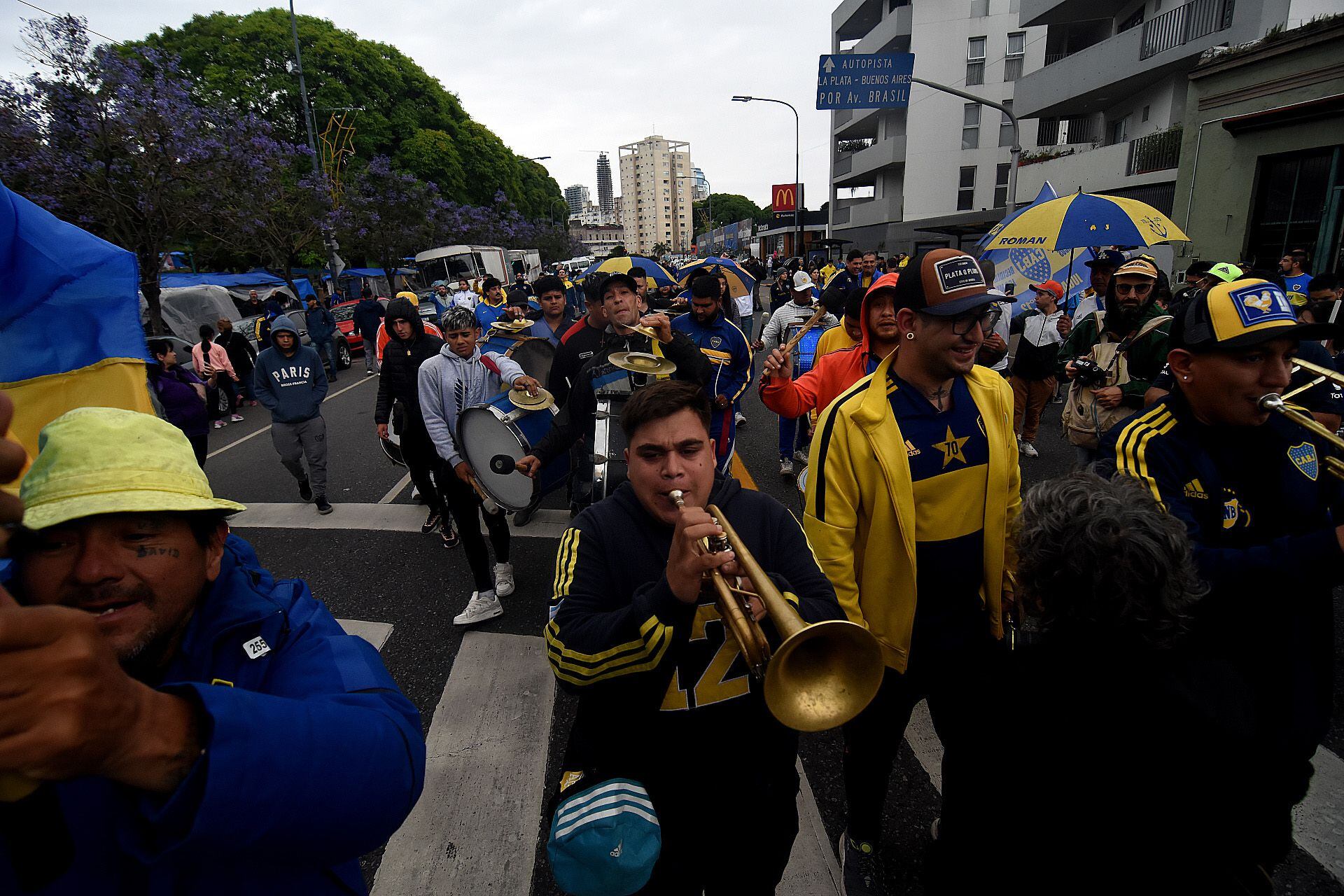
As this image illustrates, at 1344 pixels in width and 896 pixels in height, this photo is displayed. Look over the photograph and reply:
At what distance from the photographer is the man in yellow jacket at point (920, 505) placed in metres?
2.22

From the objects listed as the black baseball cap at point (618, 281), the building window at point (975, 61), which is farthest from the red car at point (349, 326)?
the building window at point (975, 61)

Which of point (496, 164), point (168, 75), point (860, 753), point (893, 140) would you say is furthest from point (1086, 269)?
point (496, 164)

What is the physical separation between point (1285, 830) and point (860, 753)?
1155 mm

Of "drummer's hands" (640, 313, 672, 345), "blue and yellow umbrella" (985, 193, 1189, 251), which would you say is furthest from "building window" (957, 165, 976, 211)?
"drummer's hands" (640, 313, 672, 345)

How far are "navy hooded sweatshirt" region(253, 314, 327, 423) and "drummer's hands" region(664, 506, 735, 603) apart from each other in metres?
5.91

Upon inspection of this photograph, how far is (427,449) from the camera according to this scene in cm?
533

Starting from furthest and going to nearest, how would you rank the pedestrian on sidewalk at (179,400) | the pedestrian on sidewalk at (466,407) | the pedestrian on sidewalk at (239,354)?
the pedestrian on sidewalk at (239,354)
the pedestrian on sidewalk at (179,400)
the pedestrian on sidewalk at (466,407)

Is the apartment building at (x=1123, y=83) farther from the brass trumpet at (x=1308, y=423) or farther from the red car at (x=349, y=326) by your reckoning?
the red car at (x=349, y=326)

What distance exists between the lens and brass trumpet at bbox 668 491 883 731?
1423 millimetres

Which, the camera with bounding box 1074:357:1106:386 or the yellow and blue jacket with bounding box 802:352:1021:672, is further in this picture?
the camera with bounding box 1074:357:1106:386

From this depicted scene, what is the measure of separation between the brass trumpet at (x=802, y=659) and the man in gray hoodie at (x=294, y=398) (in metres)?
5.96

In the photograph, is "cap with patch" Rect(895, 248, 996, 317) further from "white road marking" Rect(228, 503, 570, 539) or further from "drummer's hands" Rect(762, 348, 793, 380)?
"white road marking" Rect(228, 503, 570, 539)

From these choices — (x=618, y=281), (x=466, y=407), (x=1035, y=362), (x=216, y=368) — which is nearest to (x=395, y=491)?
(x=466, y=407)

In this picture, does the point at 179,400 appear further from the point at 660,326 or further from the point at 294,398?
the point at 660,326
